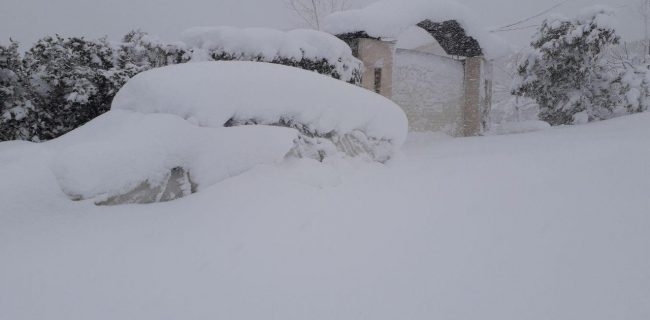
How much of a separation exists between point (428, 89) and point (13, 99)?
30.6ft

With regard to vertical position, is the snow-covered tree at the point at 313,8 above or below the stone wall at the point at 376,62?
above

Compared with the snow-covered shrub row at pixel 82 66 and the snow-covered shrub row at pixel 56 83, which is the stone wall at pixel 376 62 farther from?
the snow-covered shrub row at pixel 56 83

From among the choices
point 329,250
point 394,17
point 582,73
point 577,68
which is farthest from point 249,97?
point 582,73

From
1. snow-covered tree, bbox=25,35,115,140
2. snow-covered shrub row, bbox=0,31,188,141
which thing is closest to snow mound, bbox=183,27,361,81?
snow-covered shrub row, bbox=0,31,188,141

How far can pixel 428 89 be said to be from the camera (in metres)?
10.3

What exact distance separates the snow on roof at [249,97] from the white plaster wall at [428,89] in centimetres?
577

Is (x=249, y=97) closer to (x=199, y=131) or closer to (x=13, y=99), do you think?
(x=199, y=131)

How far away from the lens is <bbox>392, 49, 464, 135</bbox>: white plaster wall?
9.73 metres

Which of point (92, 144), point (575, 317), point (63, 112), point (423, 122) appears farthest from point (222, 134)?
point (423, 122)

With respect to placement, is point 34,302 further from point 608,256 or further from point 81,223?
point 608,256

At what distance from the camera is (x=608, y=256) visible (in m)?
2.01

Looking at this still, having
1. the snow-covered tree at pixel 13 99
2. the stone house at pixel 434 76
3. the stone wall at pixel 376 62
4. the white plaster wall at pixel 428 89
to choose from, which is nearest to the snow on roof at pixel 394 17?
the stone house at pixel 434 76

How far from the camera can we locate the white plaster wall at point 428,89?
31.9 ft

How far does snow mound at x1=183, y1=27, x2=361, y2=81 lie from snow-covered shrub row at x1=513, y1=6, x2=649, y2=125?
6865 millimetres
